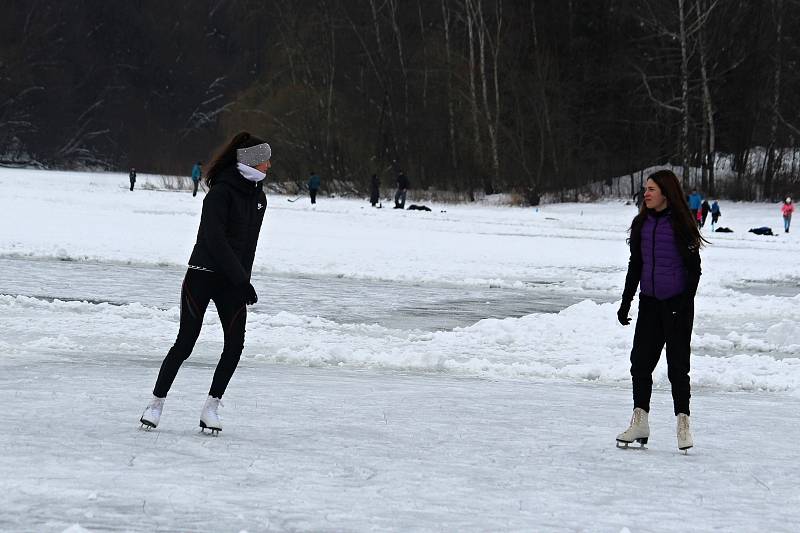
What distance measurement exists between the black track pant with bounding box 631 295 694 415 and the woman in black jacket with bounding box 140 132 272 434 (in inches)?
82.0

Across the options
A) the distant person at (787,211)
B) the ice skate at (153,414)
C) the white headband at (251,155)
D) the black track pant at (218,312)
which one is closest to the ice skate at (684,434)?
the black track pant at (218,312)

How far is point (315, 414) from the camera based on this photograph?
7473 mm

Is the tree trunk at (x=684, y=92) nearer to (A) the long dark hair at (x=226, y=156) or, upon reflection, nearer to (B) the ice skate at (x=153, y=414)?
(A) the long dark hair at (x=226, y=156)

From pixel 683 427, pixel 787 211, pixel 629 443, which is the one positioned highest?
pixel 787 211

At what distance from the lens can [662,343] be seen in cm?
654

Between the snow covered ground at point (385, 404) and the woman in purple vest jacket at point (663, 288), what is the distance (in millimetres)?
323

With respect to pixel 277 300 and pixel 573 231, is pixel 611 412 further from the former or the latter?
pixel 573 231

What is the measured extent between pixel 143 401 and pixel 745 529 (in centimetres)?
407

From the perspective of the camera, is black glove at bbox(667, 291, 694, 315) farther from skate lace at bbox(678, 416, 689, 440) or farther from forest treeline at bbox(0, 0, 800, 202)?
forest treeline at bbox(0, 0, 800, 202)

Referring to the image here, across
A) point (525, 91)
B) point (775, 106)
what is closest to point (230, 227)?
point (775, 106)

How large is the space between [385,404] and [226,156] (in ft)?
8.33

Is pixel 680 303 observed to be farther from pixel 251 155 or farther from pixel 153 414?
pixel 153 414

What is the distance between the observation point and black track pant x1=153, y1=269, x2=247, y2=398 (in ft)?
20.1

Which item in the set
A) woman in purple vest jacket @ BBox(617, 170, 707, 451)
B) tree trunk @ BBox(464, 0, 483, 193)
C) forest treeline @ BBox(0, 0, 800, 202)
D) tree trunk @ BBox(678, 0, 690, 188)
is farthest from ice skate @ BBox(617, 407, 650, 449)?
tree trunk @ BBox(464, 0, 483, 193)
